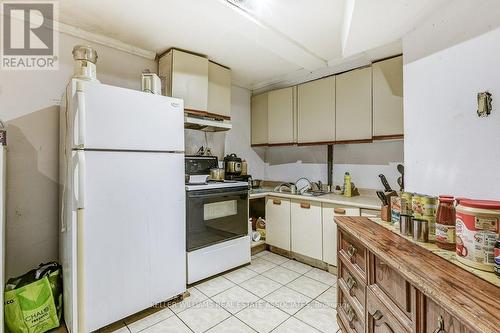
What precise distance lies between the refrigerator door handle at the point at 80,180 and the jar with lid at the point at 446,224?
74.7 inches

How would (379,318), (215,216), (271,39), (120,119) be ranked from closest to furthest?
1. (379,318)
2. (120,119)
3. (271,39)
4. (215,216)

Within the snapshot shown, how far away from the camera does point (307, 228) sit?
2.59m

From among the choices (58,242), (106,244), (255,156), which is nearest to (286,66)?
(255,156)

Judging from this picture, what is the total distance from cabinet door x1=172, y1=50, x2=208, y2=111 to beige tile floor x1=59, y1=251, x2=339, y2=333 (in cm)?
182

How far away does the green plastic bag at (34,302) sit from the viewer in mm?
1487

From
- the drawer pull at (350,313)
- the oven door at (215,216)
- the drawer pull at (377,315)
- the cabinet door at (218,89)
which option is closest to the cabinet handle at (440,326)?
the drawer pull at (377,315)

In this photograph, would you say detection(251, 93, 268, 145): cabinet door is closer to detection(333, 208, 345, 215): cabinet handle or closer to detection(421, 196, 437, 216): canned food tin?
detection(333, 208, 345, 215): cabinet handle

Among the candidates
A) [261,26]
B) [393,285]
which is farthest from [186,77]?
[393,285]

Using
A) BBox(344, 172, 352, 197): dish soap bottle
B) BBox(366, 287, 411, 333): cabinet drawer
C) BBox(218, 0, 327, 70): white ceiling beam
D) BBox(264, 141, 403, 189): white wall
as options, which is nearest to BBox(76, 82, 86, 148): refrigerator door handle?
BBox(218, 0, 327, 70): white ceiling beam

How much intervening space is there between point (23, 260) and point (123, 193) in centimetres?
106

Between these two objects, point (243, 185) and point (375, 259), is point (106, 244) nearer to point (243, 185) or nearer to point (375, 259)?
point (243, 185)

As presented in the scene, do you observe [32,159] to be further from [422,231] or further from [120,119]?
[422,231]

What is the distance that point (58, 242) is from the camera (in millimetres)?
1984

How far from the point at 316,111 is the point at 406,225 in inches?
77.7
